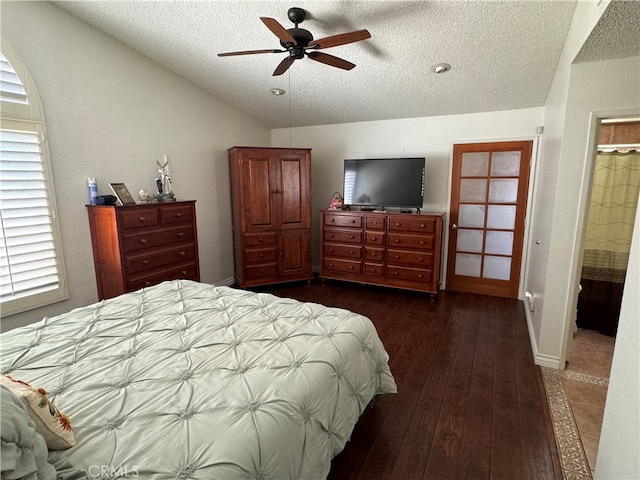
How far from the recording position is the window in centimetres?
234

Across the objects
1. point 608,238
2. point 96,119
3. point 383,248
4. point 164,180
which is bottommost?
point 383,248

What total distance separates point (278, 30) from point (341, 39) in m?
0.41

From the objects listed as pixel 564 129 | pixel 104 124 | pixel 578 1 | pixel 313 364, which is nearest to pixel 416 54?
pixel 578 1

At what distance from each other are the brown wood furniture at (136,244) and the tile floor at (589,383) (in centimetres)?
338

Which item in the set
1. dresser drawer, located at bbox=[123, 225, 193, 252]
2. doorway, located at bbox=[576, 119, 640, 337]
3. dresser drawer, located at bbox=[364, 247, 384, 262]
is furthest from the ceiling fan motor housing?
doorway, located at bbox=[576, 119, 640, 337]

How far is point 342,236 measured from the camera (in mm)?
4395

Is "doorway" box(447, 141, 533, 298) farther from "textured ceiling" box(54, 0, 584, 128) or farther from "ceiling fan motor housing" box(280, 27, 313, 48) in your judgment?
"ceiling fan motor housing" box(280, 27, 313, 48)

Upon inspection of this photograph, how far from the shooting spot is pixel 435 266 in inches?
154

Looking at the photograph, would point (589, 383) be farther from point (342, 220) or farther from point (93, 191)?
point (93, 191)

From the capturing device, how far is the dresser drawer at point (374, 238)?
13.6 feet

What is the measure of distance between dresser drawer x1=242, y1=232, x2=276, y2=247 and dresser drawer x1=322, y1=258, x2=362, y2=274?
82 cm

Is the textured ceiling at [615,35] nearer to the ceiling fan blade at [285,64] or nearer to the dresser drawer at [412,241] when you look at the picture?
the ceiling fan blade at [285,64]

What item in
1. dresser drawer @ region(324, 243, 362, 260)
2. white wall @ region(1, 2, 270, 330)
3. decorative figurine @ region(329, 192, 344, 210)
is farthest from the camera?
decorative figurine @ region(329, 192, 344, 210)

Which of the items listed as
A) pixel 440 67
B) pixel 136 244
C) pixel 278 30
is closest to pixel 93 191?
pixel 136 244
